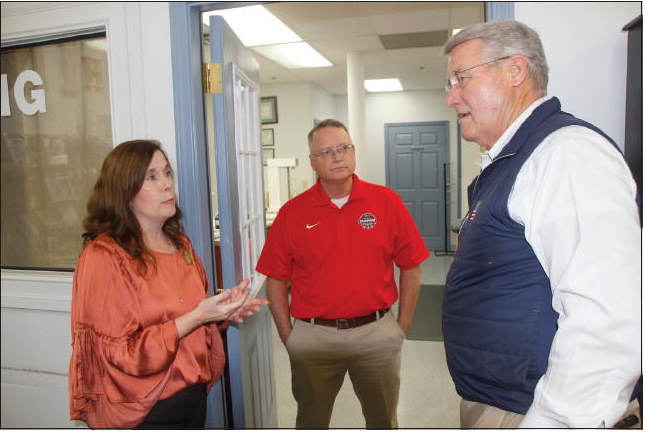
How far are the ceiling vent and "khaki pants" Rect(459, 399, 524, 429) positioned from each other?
3984 mm

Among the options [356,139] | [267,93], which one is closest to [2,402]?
[356,139]

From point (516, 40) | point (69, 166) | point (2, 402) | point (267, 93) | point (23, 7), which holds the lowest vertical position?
point (2, 402)

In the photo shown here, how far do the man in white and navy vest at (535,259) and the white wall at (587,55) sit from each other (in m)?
0.44

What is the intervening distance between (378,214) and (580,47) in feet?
3.44

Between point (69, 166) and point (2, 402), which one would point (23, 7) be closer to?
point (69, 166)

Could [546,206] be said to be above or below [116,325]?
above

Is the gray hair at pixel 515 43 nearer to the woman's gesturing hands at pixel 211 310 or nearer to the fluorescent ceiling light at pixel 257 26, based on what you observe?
the woman's gesturing hands at pixel 211 310

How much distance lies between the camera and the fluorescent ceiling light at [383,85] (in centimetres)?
704

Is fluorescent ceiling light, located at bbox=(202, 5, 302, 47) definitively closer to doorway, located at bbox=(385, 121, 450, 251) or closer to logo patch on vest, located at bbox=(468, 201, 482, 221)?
logo patch on vest, located at bbox=(468, 201, 482, 221)

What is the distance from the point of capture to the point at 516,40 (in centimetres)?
105

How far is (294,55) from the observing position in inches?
201

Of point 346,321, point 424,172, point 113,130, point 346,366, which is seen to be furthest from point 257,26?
point 424,172

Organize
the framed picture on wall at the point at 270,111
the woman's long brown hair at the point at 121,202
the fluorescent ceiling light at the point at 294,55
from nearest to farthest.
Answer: the woman's long brown hair at the point at 121,202 < the fluorescent ceiling light at the point at 294,55 < the framed picture on wall at the point at 270,111


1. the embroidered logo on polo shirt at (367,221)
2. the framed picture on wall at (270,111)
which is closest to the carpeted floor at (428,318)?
the embroidered logo on polo shirt at (367,221)
